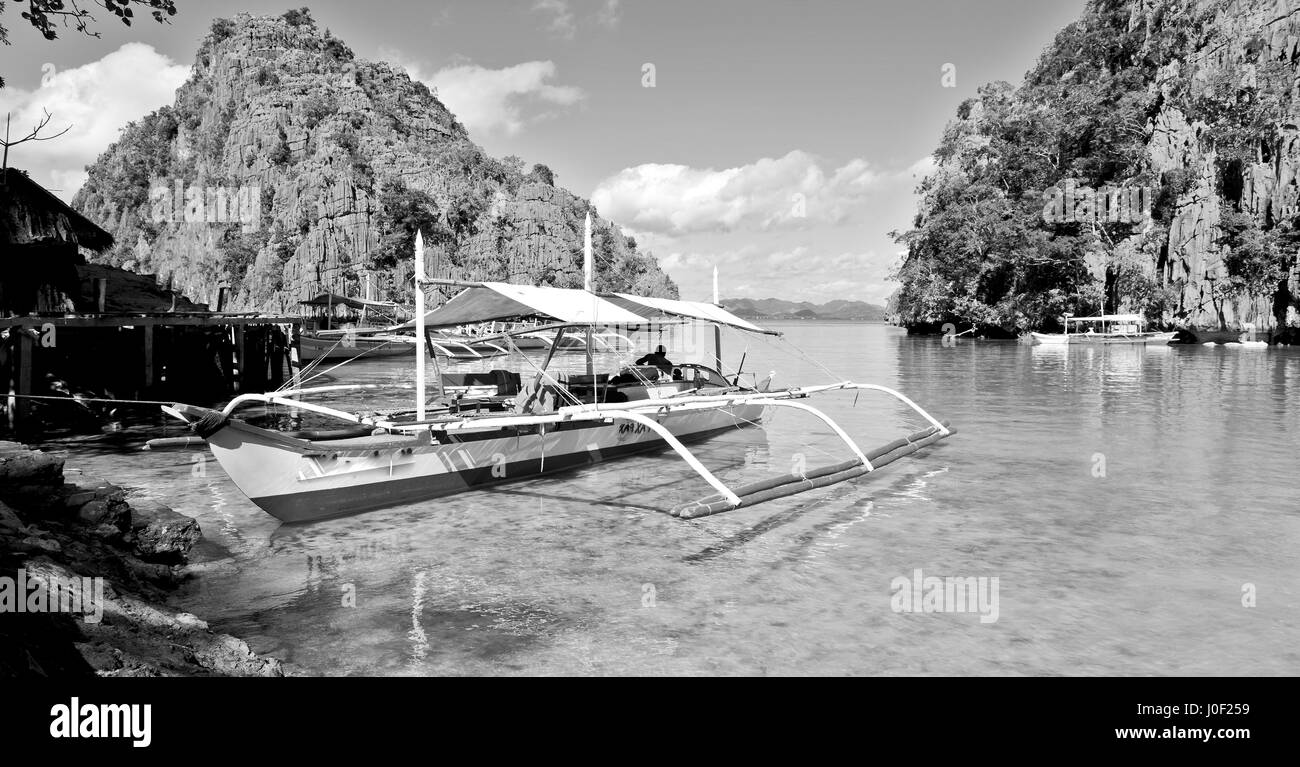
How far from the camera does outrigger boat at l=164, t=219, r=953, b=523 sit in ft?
31.7

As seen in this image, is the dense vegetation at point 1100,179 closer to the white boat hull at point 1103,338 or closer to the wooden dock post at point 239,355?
the white boat hull at point 1103,338

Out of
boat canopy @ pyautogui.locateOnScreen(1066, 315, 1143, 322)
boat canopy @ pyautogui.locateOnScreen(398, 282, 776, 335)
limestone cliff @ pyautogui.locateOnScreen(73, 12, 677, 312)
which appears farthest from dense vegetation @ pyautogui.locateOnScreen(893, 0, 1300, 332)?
boat canopy @ pyautogui.locateOnScreen(398, 282, 776, 335)

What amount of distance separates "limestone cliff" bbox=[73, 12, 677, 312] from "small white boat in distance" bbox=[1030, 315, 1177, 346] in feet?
196

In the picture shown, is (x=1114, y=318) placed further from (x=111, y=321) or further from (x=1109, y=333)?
(x=111, y=321)

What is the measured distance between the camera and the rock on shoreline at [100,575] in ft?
14.2

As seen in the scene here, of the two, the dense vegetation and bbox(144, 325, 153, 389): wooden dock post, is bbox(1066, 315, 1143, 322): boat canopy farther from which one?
bbox(144, 325, 153, 389): wooden dock post

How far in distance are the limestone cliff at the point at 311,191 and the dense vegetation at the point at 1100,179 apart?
5060 cm

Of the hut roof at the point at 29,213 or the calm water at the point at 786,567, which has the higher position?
the hut roof at the point at 29,213

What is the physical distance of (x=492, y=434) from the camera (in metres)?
11.9

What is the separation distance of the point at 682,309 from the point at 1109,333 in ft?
179

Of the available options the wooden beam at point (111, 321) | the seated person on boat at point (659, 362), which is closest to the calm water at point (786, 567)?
the seated person on boat at point (659, 362)

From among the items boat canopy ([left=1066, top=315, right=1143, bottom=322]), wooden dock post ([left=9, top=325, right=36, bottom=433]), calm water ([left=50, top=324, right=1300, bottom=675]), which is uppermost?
boat canopy ([left=1066, top=315, right=1143, bottom=322])

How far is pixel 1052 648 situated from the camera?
6.34 metres
